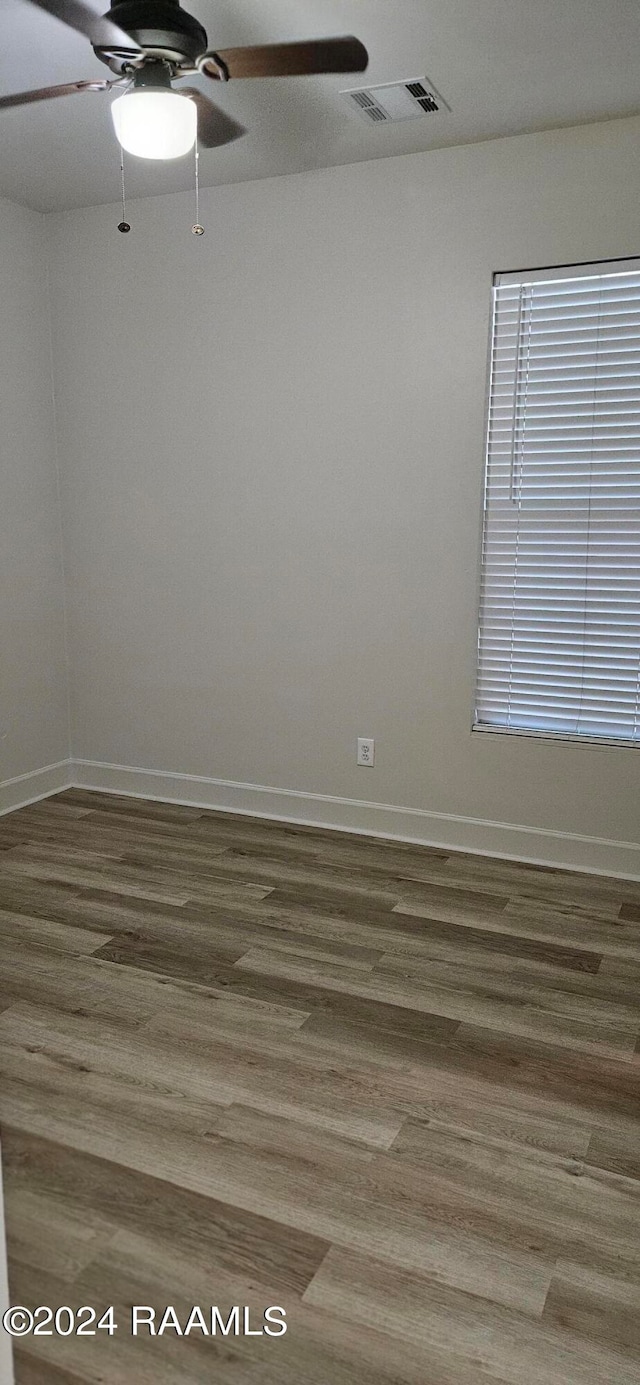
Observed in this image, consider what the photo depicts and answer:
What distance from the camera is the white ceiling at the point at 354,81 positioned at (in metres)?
2.44

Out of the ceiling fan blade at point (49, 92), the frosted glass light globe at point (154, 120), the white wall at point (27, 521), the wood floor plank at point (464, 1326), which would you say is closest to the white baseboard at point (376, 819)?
the white wall at point (27, 521)

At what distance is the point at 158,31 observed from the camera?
2090mm

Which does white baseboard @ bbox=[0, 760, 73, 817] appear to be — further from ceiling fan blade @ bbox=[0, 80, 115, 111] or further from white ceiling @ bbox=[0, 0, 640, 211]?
ceiling fan blade @ bbox=[0, 80, 115, 111]

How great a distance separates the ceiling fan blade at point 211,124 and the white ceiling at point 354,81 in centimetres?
29

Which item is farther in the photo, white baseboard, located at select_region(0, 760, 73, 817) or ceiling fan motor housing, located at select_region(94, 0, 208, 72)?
white baseboard, located at select_region(0, 760, 73, 817)

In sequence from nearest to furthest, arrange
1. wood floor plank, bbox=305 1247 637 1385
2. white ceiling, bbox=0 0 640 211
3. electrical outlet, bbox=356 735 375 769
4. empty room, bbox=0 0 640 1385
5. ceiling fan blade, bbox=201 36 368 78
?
wood floor plank, bbox=305 1247 637 1385, empty room, bbox=0 0 640 1385, ceiling fan blade, bbox=201 36 368 78, white ceiling, bbox=0 0 640 211, electrical outlet, bbox=356 735 375 769

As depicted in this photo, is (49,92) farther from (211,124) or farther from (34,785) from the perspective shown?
(34,785)

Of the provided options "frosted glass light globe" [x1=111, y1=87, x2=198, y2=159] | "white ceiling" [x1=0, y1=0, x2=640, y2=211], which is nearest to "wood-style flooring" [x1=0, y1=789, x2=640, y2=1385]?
"frosted glass light globe" [x1=111, y1=87, x2=198, y2=159]

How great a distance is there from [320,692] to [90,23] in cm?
251

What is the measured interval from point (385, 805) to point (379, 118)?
2.46 metres

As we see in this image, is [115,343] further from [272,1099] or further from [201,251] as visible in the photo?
[272,1099]

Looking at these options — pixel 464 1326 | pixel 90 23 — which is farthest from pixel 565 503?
pixel 464 1326

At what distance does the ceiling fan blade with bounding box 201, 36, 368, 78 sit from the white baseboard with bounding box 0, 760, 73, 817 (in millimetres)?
3064

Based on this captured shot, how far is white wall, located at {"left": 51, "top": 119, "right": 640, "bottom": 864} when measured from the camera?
3.48m
